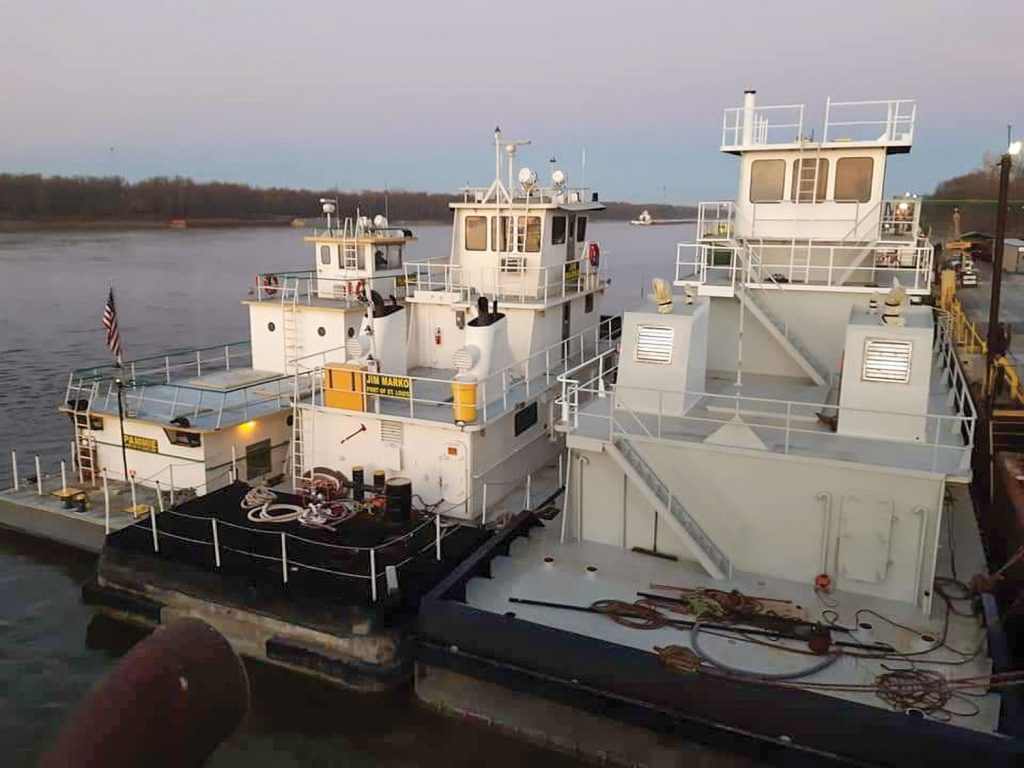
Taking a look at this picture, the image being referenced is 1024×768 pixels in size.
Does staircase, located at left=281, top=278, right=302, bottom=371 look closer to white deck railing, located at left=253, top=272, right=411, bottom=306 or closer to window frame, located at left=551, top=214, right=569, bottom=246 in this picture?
white deck railing, located at left=253, top=272, right=411, bottom=306

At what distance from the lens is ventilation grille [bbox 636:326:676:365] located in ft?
40.0

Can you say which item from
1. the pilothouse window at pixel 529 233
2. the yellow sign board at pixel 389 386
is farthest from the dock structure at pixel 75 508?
the pilothouse window at pixel 529 233

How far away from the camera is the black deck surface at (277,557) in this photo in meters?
11.1

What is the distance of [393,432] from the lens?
14.1 m

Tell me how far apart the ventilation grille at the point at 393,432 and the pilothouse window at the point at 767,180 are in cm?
848

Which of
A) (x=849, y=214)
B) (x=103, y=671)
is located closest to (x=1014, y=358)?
Result: (x=849, y=214)

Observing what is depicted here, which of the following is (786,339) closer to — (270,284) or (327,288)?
(327,288)

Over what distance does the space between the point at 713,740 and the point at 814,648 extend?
5.35 ft

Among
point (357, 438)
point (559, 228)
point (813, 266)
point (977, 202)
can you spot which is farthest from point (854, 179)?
point (977, 202)

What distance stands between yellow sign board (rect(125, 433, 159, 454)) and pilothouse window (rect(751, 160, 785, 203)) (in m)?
13.0

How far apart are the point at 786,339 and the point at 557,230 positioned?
257 inches

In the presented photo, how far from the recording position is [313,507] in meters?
12.9

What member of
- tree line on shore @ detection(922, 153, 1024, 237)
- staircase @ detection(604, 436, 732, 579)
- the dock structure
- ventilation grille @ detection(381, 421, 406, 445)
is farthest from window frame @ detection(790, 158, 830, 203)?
tree line on shore @ detection(922, 153, 1024, 237)

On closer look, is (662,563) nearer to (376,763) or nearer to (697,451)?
(697,451)
